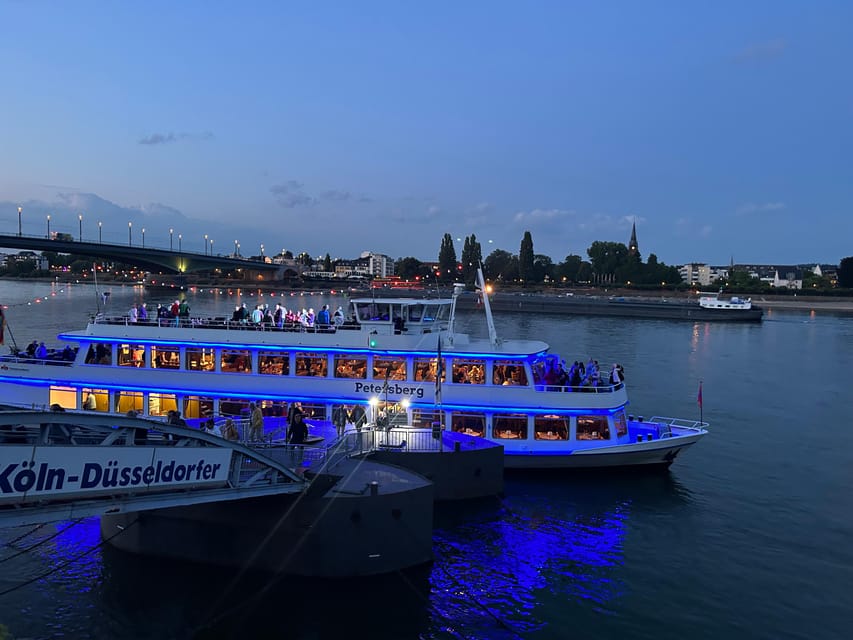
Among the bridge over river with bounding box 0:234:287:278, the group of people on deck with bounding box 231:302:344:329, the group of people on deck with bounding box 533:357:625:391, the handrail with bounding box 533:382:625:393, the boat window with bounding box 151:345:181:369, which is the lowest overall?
the handrail with bounding box 533:382:625:393

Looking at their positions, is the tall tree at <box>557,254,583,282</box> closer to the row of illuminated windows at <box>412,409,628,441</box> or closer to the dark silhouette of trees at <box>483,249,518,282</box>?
the dark silhouette of trees at <box>483,249,518,282</box>

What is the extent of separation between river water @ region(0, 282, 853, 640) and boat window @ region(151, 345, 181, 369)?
21.1 ft

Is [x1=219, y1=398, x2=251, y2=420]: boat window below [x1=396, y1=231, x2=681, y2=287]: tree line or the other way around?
below

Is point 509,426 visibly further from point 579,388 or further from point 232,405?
point 232,405

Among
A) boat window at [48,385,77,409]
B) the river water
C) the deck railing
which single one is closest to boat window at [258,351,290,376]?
the deck railing

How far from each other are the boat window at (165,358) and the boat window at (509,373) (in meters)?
11.4

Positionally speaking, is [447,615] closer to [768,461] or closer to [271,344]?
[271,344]

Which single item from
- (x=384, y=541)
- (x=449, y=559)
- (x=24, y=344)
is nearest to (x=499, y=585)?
(x=449, y=559)

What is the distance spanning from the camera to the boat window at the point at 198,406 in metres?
22.5

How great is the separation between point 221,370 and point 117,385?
3736 mm

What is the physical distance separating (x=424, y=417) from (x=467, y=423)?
150cm

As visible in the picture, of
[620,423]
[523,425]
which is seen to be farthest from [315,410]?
[620,423]

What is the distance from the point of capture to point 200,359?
2273 centimetres

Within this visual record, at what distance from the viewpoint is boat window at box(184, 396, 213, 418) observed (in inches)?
885
